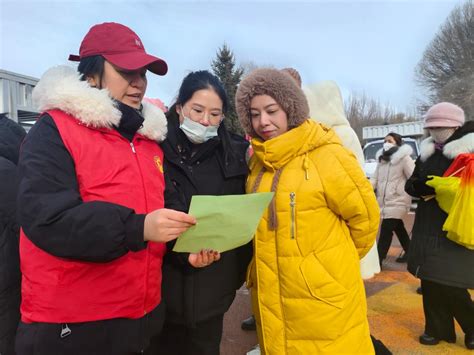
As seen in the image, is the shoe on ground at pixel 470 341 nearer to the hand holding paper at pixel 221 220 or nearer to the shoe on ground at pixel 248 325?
the shoe on ground at pixel 248 325

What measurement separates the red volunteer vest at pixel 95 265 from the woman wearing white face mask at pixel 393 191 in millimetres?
5192

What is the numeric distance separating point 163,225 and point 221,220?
0.78 feet

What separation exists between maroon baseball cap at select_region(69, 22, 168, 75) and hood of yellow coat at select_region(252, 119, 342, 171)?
77cm

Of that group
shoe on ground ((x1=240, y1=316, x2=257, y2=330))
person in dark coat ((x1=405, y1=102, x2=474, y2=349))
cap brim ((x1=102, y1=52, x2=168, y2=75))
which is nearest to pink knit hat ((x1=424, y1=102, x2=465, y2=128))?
person in dark coat ((x1=405, y1=102, x2=474, y2=349))

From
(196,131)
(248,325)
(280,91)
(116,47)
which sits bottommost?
(248,325)

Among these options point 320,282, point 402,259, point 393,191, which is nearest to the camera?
point 320,282

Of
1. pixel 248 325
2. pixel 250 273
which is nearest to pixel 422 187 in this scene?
pixel 250 273

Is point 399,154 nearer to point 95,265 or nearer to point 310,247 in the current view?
point 310,247

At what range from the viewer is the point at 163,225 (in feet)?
4.31

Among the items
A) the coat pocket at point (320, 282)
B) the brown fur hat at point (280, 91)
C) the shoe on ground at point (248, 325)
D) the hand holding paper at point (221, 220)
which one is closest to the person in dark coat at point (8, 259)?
the hand holding paper at point (221, 220)

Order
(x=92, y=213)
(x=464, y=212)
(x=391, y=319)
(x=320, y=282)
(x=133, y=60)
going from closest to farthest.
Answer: (x=92, y=213), (x=133, y=60), (x=320, y=282), (x=464, y=212), (x=391, y=319)

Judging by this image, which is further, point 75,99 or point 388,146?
point 388,146

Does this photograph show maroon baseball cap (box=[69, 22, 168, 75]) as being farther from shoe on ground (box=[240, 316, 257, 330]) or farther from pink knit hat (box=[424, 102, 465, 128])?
shoe on ground (box=[240, 316, 257, 330])

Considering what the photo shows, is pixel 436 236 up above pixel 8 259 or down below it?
below
